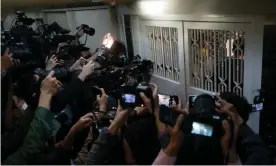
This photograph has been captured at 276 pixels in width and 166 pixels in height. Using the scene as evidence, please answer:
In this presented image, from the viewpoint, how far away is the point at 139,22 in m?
4.19

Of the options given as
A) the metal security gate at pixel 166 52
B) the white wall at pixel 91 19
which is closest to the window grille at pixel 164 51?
the metal security gate at pixel 166 52

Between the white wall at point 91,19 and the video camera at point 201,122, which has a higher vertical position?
the white wall at point 91,19

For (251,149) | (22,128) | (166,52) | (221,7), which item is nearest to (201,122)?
(251,149)

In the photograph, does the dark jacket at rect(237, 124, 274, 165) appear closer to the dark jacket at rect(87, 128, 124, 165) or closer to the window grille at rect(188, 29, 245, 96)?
the dark jacket at rect(87, 128, 124, 165)

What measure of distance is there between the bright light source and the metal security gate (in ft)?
0.42

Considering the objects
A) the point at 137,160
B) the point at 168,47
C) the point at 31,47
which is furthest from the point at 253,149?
the point at 168,47

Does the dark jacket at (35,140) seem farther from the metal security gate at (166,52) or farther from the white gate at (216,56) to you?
the metal security gate at (166,52)

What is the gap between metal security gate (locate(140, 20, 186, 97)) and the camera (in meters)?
3.46

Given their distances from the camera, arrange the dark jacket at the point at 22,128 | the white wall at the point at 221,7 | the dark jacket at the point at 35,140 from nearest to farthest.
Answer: the dark jacket at the point at 35,140 < the dark jacket at the point at 22,128 < the white wall at the point at 221,7

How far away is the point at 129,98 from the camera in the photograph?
125cm

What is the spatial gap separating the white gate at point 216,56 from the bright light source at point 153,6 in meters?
0.44

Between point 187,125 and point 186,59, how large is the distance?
2244 mm

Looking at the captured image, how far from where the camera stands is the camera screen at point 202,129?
1.14 meters

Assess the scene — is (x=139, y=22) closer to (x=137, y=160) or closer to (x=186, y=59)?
(x=186, y=59)
